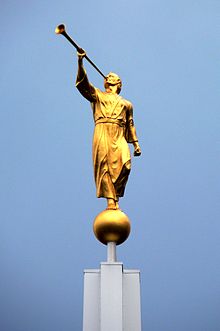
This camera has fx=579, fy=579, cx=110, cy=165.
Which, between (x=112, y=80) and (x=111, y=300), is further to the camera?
(x=112, y=80)

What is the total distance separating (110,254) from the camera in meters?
7.07

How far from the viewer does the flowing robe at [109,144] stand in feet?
24.0

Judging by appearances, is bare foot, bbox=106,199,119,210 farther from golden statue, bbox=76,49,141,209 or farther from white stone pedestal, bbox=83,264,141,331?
white stone pedestal, bbox=83,264,141,331

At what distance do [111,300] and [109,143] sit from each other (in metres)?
1.97

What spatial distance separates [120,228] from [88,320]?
1.14 metres

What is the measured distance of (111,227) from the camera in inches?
276

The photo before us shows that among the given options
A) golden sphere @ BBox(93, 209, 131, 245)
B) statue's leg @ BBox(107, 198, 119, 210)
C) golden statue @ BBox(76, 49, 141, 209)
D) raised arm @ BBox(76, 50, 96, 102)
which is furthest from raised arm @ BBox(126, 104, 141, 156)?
golden sphere @ BBox(93, 209, 131, 245)

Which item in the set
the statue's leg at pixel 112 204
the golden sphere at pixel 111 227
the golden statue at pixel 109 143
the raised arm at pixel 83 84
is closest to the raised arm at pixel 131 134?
the golden statue at pixel 109 143

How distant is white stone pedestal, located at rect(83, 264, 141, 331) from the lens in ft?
21.7

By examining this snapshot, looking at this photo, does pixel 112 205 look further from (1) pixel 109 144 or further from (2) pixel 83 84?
(2) pixel 83 84

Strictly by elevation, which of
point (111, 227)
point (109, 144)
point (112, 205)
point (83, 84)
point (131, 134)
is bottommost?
point (111, 227)

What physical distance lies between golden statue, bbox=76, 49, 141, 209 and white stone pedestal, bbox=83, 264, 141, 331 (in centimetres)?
86

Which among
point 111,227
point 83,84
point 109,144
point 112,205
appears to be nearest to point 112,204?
point 112,205

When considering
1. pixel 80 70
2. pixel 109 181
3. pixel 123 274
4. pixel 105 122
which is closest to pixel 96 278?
pixel 123 274
